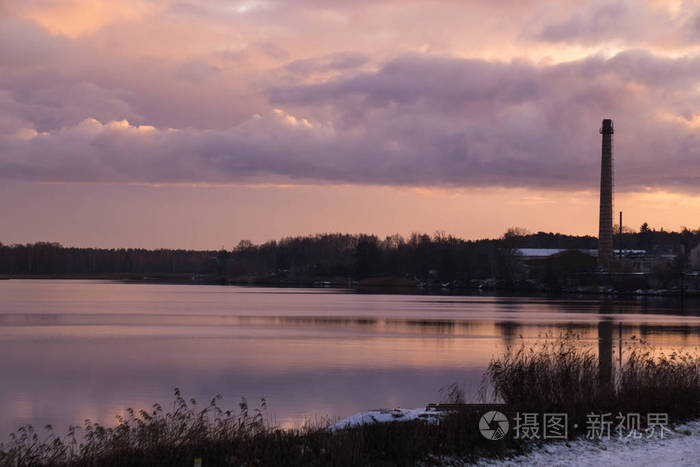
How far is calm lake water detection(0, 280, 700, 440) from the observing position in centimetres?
1828

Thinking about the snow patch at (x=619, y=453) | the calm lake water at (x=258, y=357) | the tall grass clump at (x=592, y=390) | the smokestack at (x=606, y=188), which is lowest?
the calm lake water at (x=258, y=357)

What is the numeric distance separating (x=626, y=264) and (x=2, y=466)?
4302 inches

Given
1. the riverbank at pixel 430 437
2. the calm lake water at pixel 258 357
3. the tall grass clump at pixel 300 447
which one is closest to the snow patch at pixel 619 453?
the riverbank at pixel 430 437

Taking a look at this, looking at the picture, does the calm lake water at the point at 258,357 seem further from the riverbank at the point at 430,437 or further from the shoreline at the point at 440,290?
the shoreline at the point at 440,290

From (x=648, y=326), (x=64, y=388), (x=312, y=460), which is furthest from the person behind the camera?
(x=648, y=326)

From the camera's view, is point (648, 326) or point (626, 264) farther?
point (626, 264)

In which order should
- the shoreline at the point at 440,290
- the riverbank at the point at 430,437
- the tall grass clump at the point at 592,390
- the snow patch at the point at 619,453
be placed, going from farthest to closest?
1. the shoreline at the point at 440,290
2. the tall grass clump at the point at 592,390
3. the snow patch at the point at 619,453
4. the riverbank at the point at 430,437

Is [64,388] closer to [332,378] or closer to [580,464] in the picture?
[332,378]

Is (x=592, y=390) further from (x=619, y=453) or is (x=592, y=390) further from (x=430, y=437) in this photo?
(x=430, y=437)

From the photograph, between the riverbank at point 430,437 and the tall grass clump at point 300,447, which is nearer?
the tall grass clump at point 300,447

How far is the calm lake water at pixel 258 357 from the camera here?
18.3 meters

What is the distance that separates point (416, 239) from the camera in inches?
7746

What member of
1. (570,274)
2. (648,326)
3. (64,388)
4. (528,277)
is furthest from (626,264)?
(64,388)

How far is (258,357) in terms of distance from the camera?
88.7 ft
